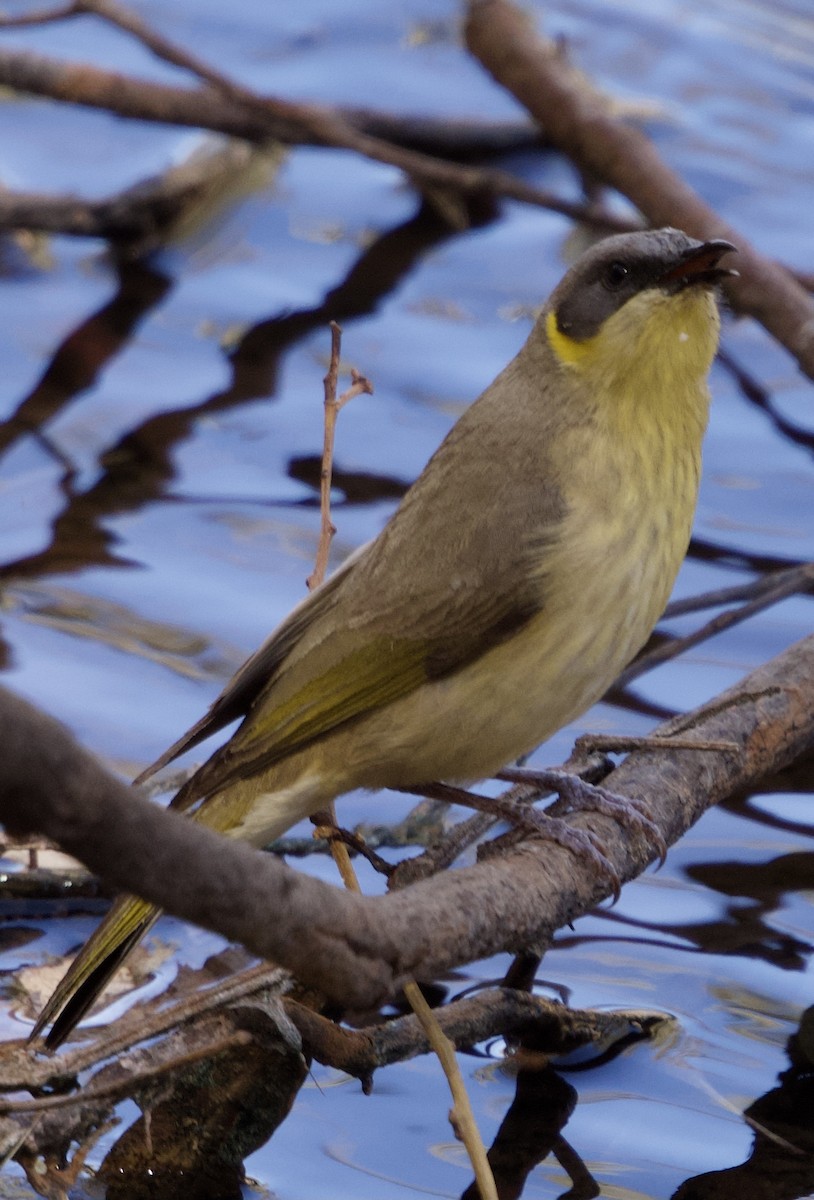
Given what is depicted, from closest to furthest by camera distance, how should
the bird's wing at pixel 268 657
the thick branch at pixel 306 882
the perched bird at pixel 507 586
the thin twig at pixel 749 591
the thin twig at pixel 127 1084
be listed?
the thick branch at pixel 306 882 < the thin twig at pixel 127 1084 < the perched bird at pixel 507 586 < the bird's wing at pixel 268 657 < the thin twig at pixel 749 591

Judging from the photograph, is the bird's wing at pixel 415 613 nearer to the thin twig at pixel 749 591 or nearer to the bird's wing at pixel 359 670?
the bird's wing at pixel 359 670

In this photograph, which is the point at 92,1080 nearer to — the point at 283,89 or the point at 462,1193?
the point at 462,1193

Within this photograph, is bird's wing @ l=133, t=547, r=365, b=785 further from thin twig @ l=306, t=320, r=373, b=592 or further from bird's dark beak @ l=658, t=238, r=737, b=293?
bird's dark beak @ l=658, t=238, r=737, b=293

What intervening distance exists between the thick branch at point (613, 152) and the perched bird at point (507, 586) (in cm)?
158

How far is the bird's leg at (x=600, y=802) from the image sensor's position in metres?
2.98

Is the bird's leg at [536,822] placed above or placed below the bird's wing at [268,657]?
below

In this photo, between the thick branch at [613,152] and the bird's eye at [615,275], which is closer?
the bird's eye at [615,275]

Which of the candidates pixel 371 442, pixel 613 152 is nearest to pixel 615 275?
pixel 371 442

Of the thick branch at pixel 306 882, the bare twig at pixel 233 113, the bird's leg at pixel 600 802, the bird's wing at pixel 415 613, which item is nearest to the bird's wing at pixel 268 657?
the bird's wing at pixel 415 613

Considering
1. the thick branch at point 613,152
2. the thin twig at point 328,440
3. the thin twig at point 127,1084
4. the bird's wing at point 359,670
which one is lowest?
the thin twig at point 127,1084

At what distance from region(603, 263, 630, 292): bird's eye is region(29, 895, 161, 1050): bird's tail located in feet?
4.94

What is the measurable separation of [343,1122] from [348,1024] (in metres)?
0.27

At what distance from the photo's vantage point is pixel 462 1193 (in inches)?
111

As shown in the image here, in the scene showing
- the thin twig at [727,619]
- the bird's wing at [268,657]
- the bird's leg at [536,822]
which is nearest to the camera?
the bird's leg at [536,822]
